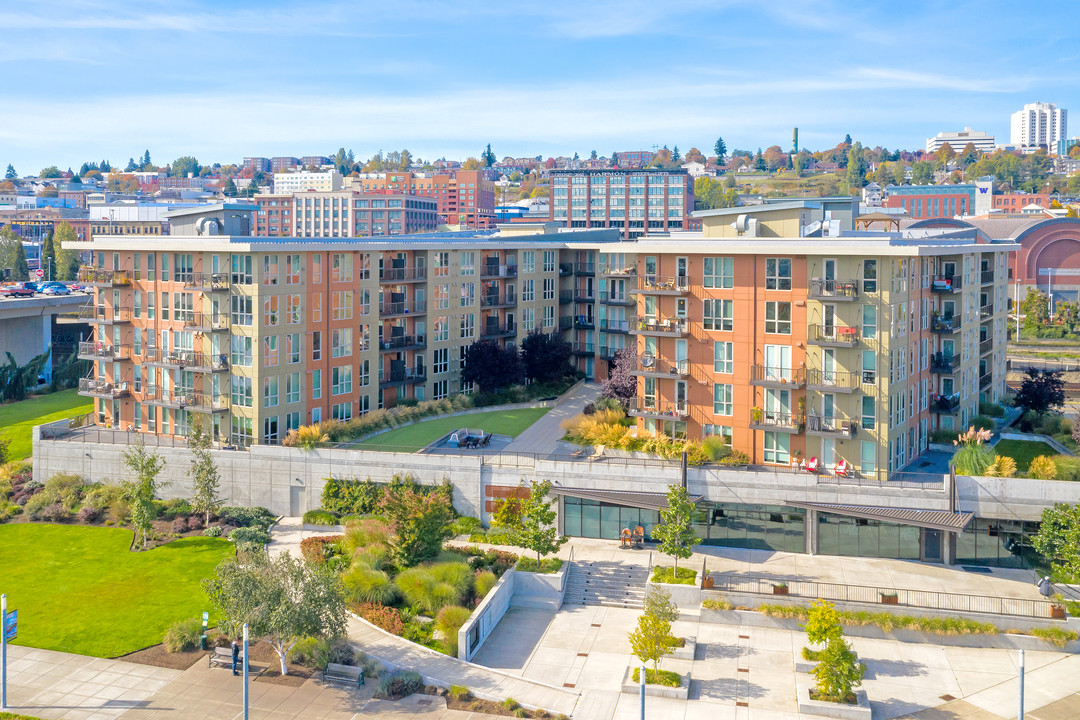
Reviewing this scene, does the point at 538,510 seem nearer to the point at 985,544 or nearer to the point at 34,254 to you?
the point at 985,544

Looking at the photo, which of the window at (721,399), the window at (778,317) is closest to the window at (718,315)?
the window at (778,317)

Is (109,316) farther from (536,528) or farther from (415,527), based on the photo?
(536,528)

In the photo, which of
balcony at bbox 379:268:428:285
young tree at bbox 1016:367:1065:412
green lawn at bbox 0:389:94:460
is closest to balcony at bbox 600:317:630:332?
balcony at bbox 379:268:428:285

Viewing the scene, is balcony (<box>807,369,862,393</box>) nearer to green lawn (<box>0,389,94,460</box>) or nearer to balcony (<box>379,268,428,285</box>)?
balcony (<box>379,268,428,285</box>)

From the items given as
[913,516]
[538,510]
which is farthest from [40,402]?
[913,516]

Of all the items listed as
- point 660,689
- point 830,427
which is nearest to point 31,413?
point 830,427

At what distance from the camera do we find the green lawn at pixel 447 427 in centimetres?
5694

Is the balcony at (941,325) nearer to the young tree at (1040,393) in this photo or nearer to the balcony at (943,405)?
the balcony at (943,405)

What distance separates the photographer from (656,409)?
53.8m

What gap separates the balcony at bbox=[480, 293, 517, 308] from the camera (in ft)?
243

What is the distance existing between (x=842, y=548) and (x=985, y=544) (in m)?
5.94

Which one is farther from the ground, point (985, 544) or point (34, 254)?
point (34, 254)

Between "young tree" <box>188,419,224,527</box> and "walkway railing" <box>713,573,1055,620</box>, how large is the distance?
82.1ft

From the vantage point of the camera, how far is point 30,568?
1800 inches
